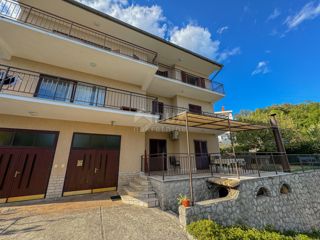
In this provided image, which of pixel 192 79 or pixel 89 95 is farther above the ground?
pixel 192 79

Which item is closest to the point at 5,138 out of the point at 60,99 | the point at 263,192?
the point at 60,99

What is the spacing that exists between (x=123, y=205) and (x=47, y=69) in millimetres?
8252

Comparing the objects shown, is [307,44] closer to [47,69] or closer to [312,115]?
[312,115]

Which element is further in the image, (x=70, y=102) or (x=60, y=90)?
(x=60, y=90)

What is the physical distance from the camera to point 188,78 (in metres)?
12.3

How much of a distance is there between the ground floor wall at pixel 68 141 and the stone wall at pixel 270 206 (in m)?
4.67

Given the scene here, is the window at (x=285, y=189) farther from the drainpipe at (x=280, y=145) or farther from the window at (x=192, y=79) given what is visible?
the window at (x=192, y=79)

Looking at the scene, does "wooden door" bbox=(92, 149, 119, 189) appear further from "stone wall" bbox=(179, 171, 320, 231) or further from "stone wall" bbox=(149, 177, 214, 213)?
"stone wall" bbox=(179, 171, 320, 231)

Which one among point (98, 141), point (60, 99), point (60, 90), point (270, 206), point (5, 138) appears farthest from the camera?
point (98, 141)

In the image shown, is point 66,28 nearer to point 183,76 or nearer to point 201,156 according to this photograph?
point 183,76

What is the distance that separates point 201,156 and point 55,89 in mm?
10853

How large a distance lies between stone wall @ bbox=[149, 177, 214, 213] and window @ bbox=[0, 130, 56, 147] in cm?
571

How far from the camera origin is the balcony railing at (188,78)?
11.5 metres

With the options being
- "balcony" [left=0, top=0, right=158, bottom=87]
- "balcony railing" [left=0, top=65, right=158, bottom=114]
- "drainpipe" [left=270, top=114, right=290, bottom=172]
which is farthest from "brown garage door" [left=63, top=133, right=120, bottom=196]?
"drainpipe" [left=270, top=114, right=290, bottom=172]
